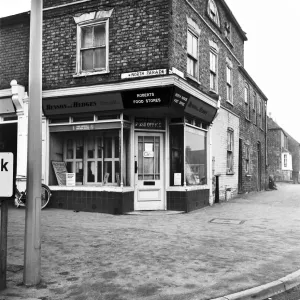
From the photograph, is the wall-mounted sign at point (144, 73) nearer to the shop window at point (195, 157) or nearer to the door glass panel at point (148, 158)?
the door glass panel at point (148, 158)

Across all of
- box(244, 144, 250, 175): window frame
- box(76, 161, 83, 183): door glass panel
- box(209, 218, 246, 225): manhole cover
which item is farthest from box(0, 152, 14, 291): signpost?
box(244, 144, 250, 175): window frame

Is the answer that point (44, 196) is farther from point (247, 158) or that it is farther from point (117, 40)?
point (247, 158)

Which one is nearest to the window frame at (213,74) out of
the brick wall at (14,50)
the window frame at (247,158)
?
the window frame at (247,158)

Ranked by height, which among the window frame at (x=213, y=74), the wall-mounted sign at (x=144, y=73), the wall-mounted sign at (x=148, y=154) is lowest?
the wall-mounted sign at (x=148, y=154)

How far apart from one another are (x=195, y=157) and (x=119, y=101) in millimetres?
3544

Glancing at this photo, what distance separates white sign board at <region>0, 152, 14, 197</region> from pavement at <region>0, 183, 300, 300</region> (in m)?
1.17

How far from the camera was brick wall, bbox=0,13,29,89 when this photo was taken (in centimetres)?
1288

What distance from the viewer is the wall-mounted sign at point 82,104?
35.9 ft

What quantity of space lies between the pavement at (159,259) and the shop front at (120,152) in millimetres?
1662

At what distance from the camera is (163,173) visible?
1176cm

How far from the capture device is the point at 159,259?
5.70m

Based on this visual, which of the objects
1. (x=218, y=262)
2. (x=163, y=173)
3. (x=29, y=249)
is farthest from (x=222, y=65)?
(x=29, y=249)

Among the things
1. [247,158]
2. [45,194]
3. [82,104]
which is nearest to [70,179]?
[45,194]

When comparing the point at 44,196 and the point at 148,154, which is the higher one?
the point at 148,154
